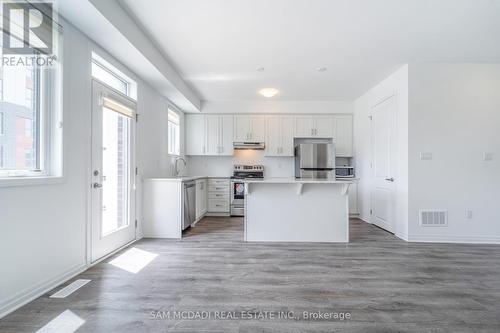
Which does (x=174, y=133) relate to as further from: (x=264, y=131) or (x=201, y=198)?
(x=264, y=131)

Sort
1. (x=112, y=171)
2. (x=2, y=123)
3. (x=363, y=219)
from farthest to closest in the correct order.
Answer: (x=363, y=219), (x=112, y=171), (x=2, y=123)

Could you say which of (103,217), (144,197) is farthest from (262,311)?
(144,197)

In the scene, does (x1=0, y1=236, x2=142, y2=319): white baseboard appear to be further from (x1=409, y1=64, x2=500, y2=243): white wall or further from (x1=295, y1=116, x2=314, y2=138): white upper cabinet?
(x1=295, y1=116, x2=314, y2=138): white upper cabinet

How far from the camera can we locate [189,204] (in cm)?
426

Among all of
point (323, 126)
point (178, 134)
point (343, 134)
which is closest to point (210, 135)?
point (178, 134)

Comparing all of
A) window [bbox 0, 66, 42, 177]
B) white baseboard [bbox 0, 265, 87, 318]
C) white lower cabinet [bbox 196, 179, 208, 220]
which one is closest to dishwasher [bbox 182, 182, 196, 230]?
white lower cabinet [bbox 196, 179, 208, 220]

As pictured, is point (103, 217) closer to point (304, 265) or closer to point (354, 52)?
point (304, 265)

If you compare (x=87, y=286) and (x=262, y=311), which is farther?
(x=87, y=286)

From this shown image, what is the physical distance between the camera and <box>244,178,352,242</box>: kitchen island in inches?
142

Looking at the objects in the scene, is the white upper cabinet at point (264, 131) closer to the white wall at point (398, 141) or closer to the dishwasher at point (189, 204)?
the white wall at point (398, 141)

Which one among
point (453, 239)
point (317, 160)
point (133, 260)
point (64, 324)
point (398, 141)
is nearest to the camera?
point (64, 324)

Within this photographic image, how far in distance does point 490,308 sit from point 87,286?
3.48 meters

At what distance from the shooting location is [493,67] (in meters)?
3.60

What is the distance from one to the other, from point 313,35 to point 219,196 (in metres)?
4.00
